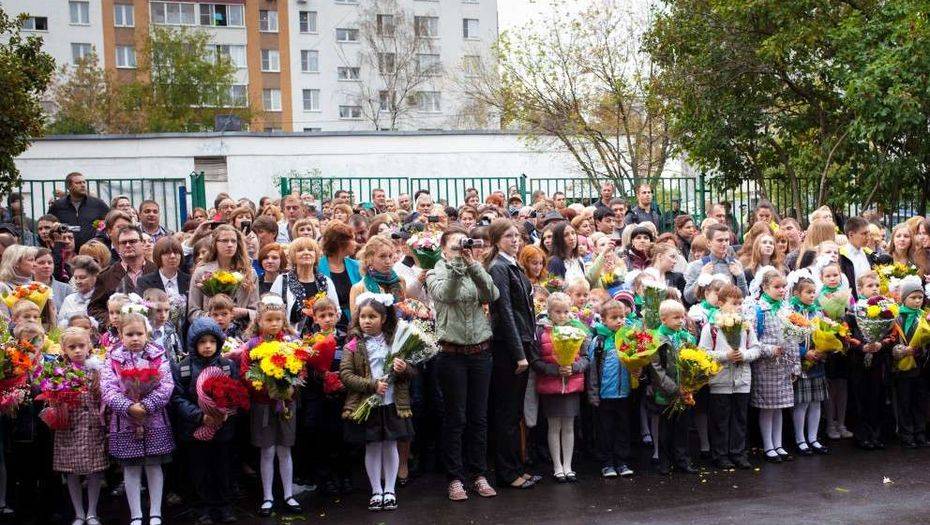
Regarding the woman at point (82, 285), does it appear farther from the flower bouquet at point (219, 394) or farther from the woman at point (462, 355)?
the woman at point (462, 355)

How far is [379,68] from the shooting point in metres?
65.0

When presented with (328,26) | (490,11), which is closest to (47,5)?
(328,26)

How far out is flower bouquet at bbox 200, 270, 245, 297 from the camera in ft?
29.2

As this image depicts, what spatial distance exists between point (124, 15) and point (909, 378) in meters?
61.8

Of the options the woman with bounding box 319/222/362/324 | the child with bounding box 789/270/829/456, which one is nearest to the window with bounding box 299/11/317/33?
the woman with bounding box 319/222/362/324

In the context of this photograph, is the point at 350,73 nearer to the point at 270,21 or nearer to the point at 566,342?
the point at 270,21

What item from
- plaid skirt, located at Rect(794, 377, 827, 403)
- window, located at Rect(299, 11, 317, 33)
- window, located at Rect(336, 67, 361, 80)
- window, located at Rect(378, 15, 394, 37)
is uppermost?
window, located at Rect(299, 11, 317, 33)

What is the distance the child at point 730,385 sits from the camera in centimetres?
966

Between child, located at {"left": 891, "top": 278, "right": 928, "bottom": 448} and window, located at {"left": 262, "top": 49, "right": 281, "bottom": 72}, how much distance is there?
6078cm

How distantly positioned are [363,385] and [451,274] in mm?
1105

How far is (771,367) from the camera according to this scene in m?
9.93

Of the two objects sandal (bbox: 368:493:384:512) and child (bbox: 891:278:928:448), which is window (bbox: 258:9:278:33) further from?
sandal (bbox: 368:493:384:512)

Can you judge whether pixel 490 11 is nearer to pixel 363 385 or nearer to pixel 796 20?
pixel 796 20

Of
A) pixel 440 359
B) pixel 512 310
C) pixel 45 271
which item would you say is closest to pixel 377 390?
pixel 440 359
